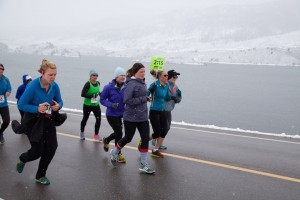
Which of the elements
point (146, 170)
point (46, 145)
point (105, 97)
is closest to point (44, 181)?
point (46, 145)

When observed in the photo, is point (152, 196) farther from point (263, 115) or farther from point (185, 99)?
point (185, 99)

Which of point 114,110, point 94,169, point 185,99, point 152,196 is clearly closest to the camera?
point 152,196

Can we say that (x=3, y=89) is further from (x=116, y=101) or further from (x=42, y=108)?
(x=42, y=108)

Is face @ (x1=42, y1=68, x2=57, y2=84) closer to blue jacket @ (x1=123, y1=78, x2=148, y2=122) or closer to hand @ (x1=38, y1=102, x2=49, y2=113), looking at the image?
hand @ (x1=38, y1=102, x2=49, y2=113)

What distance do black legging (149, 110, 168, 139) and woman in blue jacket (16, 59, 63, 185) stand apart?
203cm

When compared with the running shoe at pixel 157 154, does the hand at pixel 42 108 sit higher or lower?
higher

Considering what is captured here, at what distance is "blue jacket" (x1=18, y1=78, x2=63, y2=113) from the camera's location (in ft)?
13.9

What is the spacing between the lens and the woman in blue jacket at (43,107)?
13.9 feet

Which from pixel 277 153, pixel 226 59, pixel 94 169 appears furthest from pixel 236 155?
pixel 226 59

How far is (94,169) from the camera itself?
5.55 metres

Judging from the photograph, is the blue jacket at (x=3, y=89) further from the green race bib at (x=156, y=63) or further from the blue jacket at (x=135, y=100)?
the green race bib at (x=156, y=63)

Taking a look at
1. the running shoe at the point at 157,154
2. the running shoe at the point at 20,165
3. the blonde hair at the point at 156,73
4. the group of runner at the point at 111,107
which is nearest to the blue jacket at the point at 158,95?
the group of runner at the point at 111,107

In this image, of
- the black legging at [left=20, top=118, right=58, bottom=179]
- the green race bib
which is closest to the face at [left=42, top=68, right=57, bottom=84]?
the black legging at [left=20, top=118, right=58, bottom=179]

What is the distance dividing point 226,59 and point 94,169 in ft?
610
